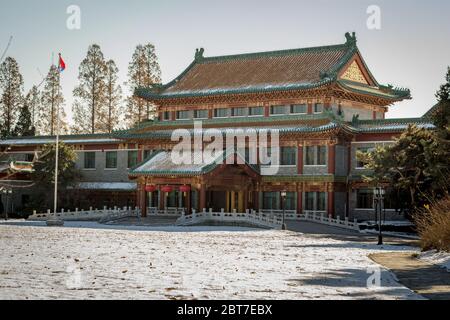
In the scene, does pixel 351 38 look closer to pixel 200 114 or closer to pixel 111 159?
pixel 200 114

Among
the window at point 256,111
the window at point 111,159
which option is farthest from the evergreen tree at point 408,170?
the window at point 111,159

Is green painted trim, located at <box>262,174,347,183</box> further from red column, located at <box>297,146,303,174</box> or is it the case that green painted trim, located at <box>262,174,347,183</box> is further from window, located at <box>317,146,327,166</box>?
window, located at <box>317,146,327,166</box>

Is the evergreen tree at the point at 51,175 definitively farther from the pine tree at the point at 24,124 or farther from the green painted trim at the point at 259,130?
the pine tree at the point at 24,124

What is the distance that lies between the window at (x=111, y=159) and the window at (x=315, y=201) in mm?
19380

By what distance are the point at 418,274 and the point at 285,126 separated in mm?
36258

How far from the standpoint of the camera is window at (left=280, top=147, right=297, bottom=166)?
53750 millimetres

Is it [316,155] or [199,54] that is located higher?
[199,54]

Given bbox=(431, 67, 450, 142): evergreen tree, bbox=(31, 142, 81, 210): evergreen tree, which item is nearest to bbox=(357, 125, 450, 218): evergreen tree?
bbox=(431, 67, 450, 142): evergreen tree

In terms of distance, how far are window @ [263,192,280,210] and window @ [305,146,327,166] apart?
11.6 feet

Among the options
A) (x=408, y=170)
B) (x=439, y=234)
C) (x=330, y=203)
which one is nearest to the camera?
(x=439, y=234)

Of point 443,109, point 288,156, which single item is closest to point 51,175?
point 288,156

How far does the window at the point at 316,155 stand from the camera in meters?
52.3

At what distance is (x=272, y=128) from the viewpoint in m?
54.6

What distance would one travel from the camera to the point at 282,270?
61.5 feet
